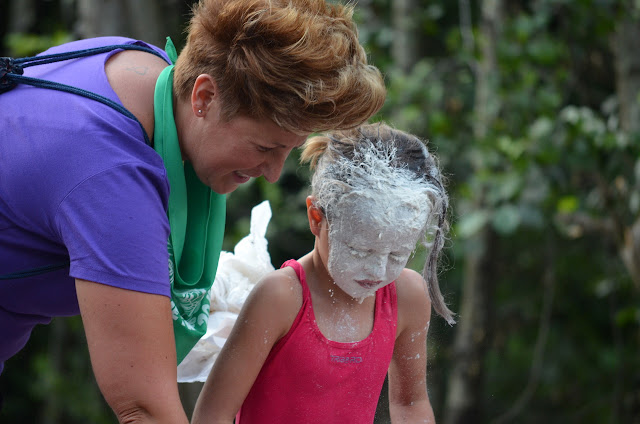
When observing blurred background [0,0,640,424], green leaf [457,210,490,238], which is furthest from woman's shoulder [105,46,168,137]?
green leaf [457,210,490,238]

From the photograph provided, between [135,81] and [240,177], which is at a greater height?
[135,81]

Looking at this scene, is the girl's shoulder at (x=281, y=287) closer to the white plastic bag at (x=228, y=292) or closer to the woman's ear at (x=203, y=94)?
the white plastic bag at (x=228, y=292)

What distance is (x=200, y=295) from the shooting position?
1.76 metres

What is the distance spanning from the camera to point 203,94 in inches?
59.6

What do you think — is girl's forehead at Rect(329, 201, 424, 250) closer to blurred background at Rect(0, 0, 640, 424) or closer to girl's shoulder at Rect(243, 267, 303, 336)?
girl's shoulder at Rect(243, 267, 303, 336)

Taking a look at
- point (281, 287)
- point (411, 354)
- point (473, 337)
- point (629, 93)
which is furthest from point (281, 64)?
point (473, 337)

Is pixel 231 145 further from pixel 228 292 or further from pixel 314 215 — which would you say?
pixel 228 292

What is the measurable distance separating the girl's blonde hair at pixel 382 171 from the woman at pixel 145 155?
203 millimetres

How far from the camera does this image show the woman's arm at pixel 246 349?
1.73 metres

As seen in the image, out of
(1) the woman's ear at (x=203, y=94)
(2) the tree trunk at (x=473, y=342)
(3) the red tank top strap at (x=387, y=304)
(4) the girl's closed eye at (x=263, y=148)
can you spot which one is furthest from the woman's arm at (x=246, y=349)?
(2) the tree trunk at (x=473, y=342)

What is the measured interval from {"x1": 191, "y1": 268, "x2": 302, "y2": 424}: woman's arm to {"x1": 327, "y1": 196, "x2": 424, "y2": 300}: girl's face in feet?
0.55

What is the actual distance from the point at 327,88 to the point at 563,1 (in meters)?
3.27

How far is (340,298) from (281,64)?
2.26 ft

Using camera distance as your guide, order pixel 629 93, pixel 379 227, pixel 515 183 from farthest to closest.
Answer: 1. pixel 629 93
2. pixel 515 183
3. pixel 379 227
